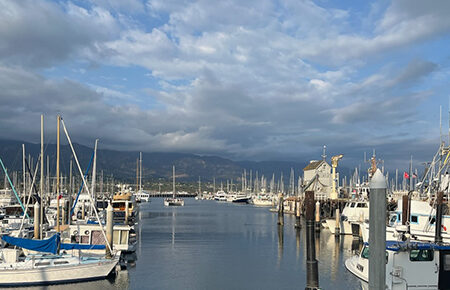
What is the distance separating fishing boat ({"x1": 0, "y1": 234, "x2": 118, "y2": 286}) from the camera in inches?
1329

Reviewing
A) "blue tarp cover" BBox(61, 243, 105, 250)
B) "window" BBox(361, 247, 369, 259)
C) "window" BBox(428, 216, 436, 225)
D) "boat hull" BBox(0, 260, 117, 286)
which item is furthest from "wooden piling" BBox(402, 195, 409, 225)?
"blue tarp cover" BBox(61, 243, 105, 250)

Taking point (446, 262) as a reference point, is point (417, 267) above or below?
below

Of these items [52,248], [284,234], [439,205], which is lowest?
[284,234]

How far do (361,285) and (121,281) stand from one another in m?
19.6

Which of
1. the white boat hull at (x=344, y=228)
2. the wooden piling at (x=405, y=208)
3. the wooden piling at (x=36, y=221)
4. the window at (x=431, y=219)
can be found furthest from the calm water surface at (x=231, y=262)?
the wooden piling at (x=36, y=221)

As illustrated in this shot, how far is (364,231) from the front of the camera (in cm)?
4838

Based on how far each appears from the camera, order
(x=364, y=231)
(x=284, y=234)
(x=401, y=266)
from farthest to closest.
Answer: (x=284, y=234)
(x=364, y=231)
(x=401, y=266)

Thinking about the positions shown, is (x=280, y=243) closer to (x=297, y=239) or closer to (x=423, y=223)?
(x=297, y=239)

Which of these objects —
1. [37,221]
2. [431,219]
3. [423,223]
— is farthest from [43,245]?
[431,219]

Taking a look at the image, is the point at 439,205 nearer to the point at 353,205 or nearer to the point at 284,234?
the point at 353,205

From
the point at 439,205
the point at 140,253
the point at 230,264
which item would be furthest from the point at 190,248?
the point at 439,205

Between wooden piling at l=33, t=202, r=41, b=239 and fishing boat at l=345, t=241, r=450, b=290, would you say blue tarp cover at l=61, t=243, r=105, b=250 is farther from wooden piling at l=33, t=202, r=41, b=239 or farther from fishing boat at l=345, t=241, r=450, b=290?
fishing boat at l=345, t=241, r=450, b=290

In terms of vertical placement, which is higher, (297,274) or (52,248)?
(52,248)

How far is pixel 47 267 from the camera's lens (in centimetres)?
3412
